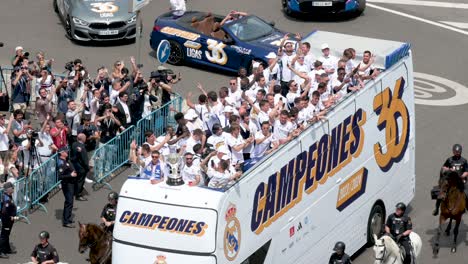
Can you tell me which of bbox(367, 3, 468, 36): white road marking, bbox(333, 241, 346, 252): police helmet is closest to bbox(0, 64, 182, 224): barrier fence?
bbox(333, 241, 346, 252): police helmet

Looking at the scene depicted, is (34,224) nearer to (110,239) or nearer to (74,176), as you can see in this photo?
(74,176)

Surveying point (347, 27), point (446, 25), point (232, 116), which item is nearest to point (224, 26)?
point (347, 27)

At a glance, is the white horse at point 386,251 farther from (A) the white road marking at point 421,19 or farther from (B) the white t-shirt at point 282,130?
(A) the white road marking at point 421,19

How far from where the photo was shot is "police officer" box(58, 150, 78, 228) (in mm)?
24688

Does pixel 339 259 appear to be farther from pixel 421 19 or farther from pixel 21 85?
pixel 421 19

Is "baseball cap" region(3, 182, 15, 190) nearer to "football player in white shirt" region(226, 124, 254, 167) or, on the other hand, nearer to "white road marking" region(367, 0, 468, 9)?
"football player in white shirt" region(226, 124, 254, 167)

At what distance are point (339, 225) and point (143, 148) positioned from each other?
3.92 m

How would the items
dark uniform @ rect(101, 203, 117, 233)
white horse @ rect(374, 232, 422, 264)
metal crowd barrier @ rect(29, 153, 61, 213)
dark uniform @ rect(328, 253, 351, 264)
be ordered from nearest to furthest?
dark uniform @ rect(328, 253, 351, 264), white horse @ rect(374, 232, 422, 264), dark uniform @ rect(101, 203, 117, 233), metal crowd barrier @ rect(29, 153, 61, 213)

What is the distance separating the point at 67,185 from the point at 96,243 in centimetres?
338

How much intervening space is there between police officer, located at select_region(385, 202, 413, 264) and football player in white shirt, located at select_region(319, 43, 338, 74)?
4165 mm

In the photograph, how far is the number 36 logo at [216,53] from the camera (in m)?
33.3

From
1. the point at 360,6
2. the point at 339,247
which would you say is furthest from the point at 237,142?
the point at 360,6

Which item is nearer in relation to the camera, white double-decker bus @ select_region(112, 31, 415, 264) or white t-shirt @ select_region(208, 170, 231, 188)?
white double-decker bus @ select_region(112, 31, 415, 264)

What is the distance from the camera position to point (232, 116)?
22719 mm
